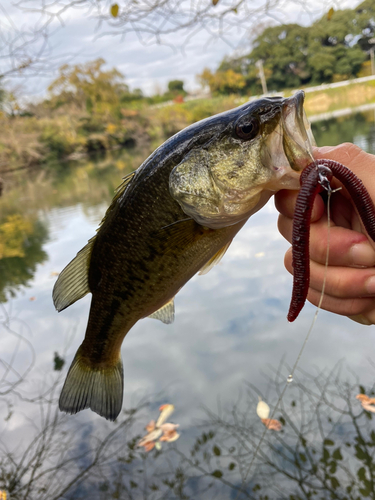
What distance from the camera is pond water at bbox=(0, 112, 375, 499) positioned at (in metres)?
3.14

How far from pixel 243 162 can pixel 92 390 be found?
135 cm

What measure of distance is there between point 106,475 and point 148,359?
1.53 meters

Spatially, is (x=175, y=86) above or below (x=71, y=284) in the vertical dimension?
above

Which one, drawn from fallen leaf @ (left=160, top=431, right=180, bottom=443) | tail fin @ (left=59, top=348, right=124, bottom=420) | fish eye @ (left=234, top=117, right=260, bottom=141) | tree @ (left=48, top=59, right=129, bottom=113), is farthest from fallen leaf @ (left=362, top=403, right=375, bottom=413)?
tree @ (left=48, top=59, right=129, bottom=113)

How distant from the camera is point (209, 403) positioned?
12.7ft

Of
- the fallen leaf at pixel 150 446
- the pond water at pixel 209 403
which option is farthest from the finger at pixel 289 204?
the fallen leaf at pixel 150 446

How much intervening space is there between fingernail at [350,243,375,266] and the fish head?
1.16 ft

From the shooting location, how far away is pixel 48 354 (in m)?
5.21

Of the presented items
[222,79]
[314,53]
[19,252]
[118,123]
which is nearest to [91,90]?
[118,123]

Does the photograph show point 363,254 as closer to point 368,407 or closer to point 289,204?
point 289,204

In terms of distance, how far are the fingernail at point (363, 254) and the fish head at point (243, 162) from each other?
1.16ft

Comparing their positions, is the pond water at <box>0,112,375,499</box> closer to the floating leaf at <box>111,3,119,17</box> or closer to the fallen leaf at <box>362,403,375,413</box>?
the fallen leaf at <box>362,403,375,413</box>

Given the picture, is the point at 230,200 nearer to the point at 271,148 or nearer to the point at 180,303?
the point at 271,148

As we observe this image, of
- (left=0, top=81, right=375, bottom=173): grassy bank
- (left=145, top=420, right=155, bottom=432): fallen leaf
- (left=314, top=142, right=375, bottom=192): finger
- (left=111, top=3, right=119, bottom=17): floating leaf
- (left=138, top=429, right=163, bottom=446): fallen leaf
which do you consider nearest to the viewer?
(left=314, top=142, right=375, bottom=192): finger
